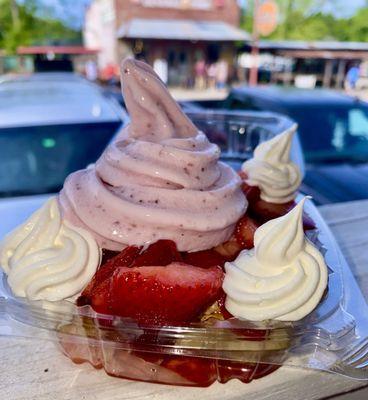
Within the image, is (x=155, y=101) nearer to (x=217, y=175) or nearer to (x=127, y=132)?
(x=127, y=132)

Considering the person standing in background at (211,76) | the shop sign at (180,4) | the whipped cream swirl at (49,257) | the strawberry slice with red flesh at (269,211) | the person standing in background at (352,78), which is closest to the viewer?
the whipped cream swirl at (49,257)

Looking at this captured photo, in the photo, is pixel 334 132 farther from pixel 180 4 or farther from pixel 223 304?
pixel 180 4

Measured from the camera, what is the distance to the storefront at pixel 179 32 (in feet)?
71.0

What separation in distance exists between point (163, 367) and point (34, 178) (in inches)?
96.1

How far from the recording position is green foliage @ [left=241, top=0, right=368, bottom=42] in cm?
3909

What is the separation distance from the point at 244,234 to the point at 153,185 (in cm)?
37

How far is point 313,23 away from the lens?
39562 mm

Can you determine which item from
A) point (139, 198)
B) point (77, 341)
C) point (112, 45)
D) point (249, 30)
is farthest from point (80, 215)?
point (249, 30)

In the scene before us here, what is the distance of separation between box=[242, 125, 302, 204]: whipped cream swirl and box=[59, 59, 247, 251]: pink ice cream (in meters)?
0.42

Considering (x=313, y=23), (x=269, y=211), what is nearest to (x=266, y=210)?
(x=269, y=211)

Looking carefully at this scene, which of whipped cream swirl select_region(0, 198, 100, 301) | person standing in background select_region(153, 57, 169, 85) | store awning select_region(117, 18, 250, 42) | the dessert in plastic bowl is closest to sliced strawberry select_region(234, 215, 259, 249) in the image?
the dessert in plastic bowl

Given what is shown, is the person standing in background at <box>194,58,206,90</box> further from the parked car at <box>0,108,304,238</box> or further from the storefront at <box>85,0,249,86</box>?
the parked car at <box>0,108,304,238</box>

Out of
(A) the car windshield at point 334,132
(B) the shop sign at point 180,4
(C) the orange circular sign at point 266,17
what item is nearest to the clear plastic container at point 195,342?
(A) the car windshield at point 334,132

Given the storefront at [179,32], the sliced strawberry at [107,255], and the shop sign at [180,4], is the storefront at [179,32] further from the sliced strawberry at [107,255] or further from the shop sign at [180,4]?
the sliced strawberry at [107,255]
